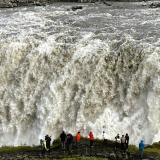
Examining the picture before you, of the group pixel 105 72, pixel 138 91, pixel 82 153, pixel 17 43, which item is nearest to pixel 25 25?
pixel 17 43

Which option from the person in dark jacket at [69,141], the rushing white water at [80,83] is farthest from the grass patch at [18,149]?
the person in dark jacket at [69,141]

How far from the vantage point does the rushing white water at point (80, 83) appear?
142ft

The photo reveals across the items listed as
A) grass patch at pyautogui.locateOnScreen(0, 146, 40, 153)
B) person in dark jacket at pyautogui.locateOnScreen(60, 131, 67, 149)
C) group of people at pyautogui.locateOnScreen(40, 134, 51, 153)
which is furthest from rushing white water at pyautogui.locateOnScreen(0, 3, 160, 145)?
group of people at pyautogui.locateOnScreen(40, 134, 51, 153)

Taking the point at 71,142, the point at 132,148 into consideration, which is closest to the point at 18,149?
the point at 71,142

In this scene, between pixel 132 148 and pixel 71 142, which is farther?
pixel 71 142

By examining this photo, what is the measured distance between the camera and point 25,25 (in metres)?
60.7

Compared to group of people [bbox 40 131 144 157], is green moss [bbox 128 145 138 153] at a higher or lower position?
lower

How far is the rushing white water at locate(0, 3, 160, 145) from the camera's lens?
43312 mm

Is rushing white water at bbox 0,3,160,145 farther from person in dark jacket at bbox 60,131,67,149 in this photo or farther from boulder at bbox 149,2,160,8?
boulder at bbox 149,2,160,8

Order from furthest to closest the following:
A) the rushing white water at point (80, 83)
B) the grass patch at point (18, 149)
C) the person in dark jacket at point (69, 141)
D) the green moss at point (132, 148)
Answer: the rushing white water at point (80, 83) < the grass patch at point (18, 149) < the person in dark jacket at point (69, 141) < the green moss at point (132, 148)

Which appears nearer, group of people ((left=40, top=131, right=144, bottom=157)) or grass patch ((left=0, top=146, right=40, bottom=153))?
group of people ((left=40, top=131, right=144, bottom=157))

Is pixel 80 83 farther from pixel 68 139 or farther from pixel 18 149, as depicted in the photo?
pixel 68 139

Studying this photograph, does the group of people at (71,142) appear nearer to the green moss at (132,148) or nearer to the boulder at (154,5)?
the green moss at (132,148)

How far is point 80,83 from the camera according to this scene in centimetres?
4684
